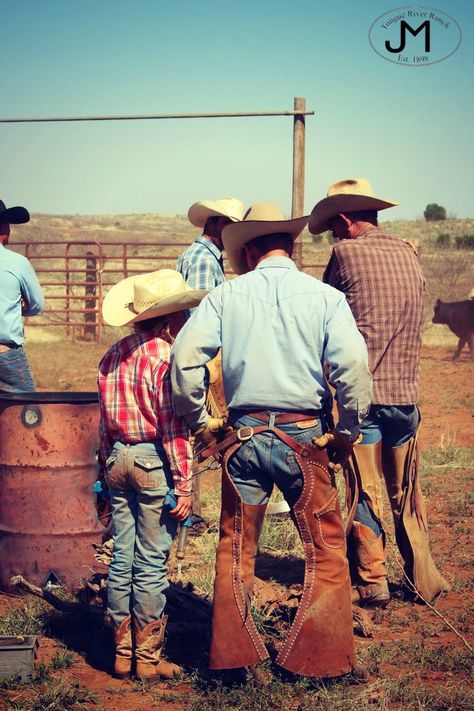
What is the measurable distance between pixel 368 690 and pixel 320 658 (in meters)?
0.26

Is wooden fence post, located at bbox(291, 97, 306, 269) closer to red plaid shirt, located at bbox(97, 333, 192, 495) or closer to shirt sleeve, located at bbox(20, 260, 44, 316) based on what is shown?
shirt sleeve, located at bbox(20, 260, 44, 316)

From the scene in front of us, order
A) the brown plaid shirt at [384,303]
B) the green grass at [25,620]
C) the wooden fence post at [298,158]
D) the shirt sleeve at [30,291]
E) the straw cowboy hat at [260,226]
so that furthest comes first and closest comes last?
1. the wooden fence post at [298,158]
2. the shirt sleeve at [30,291]
3. the brown plaid shirt at [384,303]
4. the green grass at [25,620]
5. the straw cowboy hat at [260,226]

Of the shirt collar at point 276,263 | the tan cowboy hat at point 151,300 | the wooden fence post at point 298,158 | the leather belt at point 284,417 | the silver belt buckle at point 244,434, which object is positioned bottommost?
the silver belt buckle at point 244,434

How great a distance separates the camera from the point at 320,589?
11.8 feet

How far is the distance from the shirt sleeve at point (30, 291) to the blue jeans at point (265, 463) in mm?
2762

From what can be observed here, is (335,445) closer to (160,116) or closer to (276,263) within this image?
(276,263)

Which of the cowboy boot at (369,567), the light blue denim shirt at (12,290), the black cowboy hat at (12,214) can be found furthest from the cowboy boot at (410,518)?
the black cowboy hat at (12,214)

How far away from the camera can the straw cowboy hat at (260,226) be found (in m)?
3.73

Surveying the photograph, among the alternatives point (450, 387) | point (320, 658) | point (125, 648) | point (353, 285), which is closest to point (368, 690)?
point (320, 658)

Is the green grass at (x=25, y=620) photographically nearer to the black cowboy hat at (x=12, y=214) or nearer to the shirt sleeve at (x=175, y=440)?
the shirt sleeve at (x=175, y=440)

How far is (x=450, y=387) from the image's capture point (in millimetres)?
13297

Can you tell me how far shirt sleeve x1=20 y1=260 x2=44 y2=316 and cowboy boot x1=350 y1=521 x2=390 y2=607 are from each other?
2.79 meters

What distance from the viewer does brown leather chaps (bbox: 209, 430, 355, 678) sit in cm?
358

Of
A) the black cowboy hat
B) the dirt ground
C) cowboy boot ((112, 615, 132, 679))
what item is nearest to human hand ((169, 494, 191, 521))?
cowboy boot ((112, 615, 132, 679))
